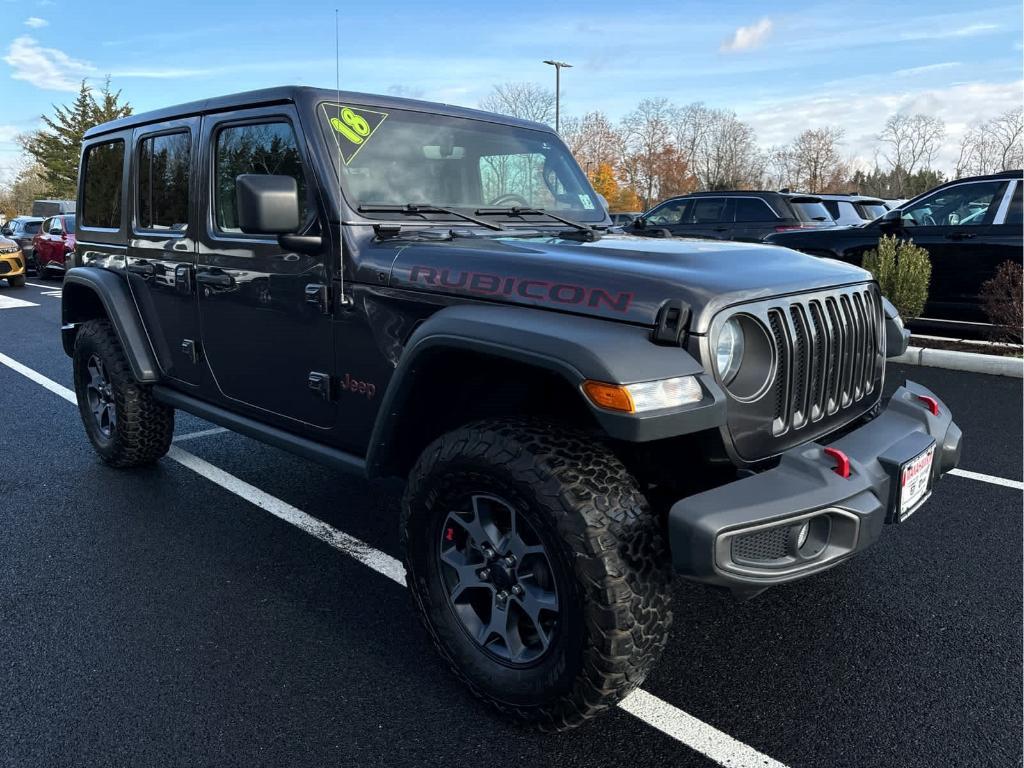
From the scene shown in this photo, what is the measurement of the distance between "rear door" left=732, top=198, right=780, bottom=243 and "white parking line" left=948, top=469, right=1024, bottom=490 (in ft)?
23.0

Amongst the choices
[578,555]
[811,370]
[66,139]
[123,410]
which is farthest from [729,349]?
[66,139]

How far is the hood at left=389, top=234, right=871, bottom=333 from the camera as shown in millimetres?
2248

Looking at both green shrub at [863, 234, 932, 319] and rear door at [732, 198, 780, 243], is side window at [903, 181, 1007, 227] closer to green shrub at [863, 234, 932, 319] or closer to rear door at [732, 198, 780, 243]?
green shrub at [863, 234, 932, 319]

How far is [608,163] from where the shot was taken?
174 feet

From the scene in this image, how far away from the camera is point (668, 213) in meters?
12.7

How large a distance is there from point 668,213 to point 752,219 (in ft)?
5.33

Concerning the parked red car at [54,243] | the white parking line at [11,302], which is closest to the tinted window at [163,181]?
the white parking line at [11,302]

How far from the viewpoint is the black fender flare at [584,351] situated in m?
2.06

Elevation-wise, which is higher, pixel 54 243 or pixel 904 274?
pixel 54 243

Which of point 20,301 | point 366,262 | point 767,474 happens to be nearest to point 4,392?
point 366,262

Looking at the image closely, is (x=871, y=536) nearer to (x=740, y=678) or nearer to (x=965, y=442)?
(x=740, y=678)

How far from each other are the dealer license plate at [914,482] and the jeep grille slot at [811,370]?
28 centimetres

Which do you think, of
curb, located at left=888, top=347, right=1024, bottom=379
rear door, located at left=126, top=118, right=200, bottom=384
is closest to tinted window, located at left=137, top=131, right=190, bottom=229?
rear door, located at left=126, top=118, right=200, bottom=384

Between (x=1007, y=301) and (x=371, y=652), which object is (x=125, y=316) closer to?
(x=371, y=652)
